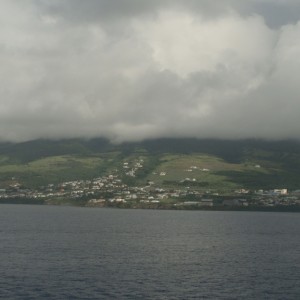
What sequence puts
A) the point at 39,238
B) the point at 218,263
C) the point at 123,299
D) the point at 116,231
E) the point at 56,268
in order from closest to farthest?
the point at 123,299 < the point at 56,268 < the point at 218,263 < the point at 39,238 < the point at 116,231

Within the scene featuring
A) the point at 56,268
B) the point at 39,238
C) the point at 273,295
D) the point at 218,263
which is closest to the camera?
the point at 273,295

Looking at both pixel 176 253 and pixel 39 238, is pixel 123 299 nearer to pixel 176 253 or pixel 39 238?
pixel 176 253

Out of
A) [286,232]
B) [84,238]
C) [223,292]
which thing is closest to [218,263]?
[223,292]

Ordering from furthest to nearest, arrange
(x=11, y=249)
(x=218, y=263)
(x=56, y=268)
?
1. (x=11, y=249)
2. (x=218, y=263)
3. (x=56, y=268)

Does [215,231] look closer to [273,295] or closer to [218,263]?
[218,263]

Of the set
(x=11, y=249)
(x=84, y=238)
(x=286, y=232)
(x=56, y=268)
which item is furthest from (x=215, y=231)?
(x=56, y=268)

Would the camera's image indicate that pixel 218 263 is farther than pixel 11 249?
No
